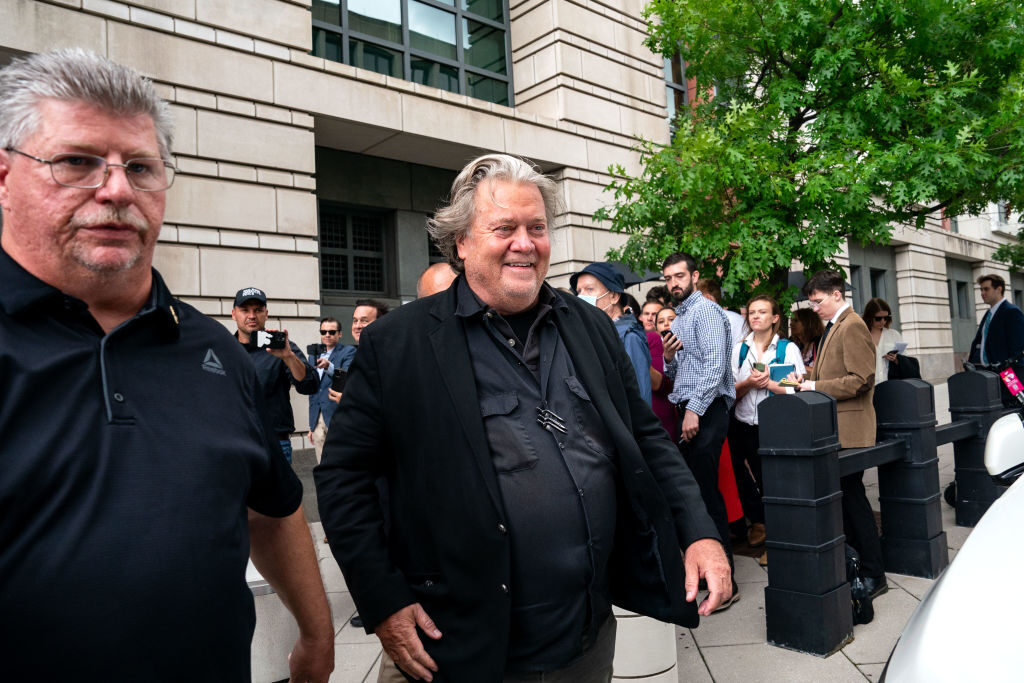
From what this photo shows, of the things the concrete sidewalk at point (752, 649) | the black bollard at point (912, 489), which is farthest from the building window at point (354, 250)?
the black bollard at point (912, 489)

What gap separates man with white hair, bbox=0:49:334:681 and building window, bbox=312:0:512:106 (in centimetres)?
1056

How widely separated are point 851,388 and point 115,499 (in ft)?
15.3

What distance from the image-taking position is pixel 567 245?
1281 cm

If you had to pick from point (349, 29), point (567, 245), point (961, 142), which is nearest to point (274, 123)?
point (349, 29)

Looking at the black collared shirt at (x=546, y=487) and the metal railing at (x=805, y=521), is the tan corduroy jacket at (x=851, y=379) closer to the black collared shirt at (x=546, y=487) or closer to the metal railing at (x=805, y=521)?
the metal railing at (x=805, y=521)

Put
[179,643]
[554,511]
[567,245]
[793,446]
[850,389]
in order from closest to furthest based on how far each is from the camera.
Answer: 1. [179,643]
2. [554,511]
3. [793,446]
4. [850,389]
5. [567,245]

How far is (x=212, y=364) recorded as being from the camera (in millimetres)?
1646

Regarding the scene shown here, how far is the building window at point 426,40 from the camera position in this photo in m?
11.3

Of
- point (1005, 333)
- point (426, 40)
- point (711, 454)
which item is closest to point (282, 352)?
point (711, 454)

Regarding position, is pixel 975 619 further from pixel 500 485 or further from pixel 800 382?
pixel 800 382

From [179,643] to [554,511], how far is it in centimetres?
104

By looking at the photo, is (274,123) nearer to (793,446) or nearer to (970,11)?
(793,446)

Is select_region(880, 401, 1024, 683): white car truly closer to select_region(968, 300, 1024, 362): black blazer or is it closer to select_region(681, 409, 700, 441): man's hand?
select_region(681, 409, 700, 441): man's hand

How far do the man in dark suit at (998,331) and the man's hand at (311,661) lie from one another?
29.9ft
